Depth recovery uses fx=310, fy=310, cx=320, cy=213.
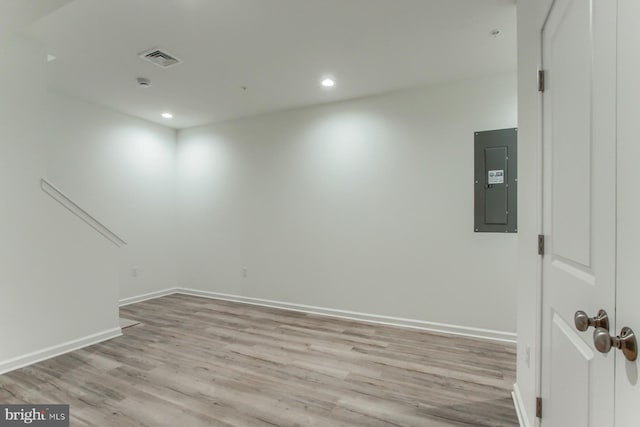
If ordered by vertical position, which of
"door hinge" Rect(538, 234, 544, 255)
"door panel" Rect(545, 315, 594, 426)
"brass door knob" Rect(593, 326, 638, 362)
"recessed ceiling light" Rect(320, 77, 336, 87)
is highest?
"recessed ceiling light" Rect(320, 77, 336, 87)

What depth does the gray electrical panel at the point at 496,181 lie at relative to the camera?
10.3ft

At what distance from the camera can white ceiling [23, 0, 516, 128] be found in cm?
227

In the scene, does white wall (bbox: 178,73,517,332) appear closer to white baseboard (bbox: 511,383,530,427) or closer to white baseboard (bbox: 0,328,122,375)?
white baseboard (bbox: 511,383,530,427)

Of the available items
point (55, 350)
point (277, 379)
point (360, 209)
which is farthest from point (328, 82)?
point (55, 350)

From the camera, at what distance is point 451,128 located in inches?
134

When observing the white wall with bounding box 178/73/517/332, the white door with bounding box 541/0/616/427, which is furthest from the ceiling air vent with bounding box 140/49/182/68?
the white door with bounding box 541/0/616/427

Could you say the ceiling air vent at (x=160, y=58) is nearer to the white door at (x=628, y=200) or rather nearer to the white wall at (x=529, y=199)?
the white wall at (x=529, y=199)

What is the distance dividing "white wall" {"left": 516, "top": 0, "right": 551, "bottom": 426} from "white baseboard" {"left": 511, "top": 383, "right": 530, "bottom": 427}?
12 millimetres

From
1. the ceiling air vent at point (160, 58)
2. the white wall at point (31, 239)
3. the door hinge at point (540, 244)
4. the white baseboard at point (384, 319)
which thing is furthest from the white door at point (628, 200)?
the white wall at point (31, 239)

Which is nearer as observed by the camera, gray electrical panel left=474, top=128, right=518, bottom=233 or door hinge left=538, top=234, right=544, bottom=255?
door hinge left=538, top=234, right=544, bottom=255

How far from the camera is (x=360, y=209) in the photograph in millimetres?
3881

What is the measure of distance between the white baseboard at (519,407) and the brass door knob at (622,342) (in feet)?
4.42

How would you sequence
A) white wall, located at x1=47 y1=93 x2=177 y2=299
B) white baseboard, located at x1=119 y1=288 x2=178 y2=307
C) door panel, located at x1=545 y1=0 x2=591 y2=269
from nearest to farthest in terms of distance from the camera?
1. door panel, located at x1=545 y1=0 x2=591 y2=269
2. white wall, located at x1=47 y1=93 x2=177 y2=299
3. white baseboard, located at x1=119 y1=288 x2=178 y2=307

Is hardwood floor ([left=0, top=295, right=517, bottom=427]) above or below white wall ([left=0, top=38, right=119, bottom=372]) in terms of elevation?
below
